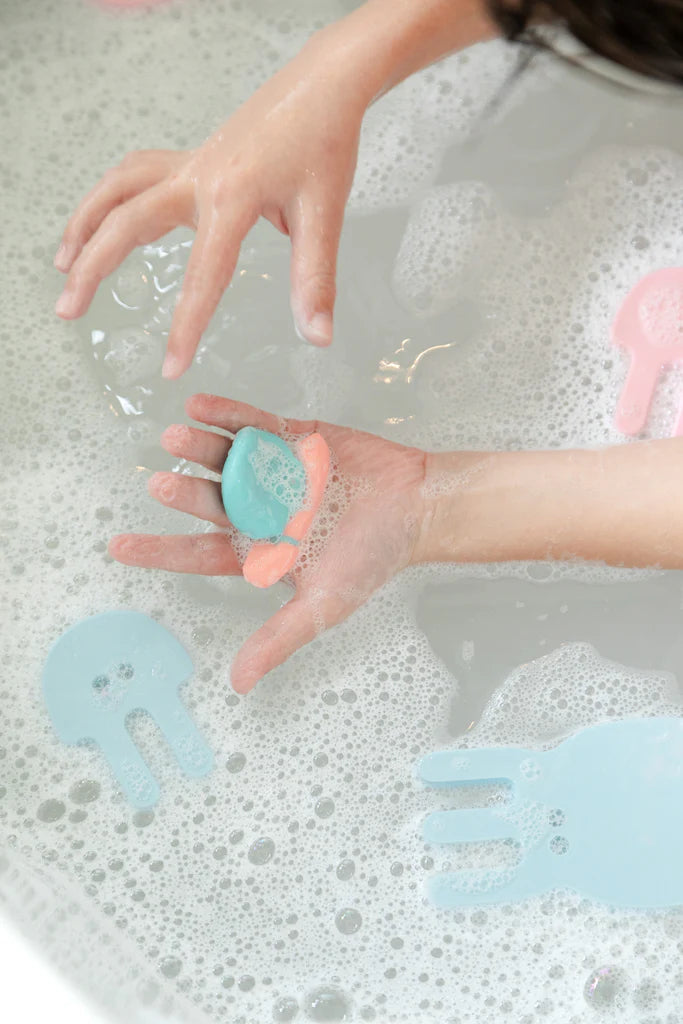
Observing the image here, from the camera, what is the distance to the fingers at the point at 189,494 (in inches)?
29.2

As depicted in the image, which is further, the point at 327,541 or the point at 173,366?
the point at 327,541

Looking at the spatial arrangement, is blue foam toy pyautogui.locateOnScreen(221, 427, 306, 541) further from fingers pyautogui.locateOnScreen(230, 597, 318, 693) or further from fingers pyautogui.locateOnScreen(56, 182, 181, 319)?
fingers pyautogui.locateOnScreen(56, 182, 181, 319)

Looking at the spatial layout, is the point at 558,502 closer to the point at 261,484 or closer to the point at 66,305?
the point at 261,484

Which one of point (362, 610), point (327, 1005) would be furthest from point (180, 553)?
point (327, 1005)

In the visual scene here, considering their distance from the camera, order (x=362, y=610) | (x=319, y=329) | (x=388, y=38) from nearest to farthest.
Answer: (x=319, y=329) → (x=388, y=38) → (x=362, y=610)

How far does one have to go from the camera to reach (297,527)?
2.60 feet

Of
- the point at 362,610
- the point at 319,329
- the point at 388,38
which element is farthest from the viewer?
the point at 362,610

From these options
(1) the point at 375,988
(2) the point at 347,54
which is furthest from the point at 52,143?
(1) the point at 375,988

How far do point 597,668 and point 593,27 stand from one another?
618 millimetres

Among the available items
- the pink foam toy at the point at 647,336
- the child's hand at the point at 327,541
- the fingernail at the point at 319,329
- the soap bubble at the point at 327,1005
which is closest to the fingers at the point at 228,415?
the child's hand at the point at 327,541

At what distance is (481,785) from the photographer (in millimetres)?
916

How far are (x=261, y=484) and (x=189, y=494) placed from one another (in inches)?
2.4

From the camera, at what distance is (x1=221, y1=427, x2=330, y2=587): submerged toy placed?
0.74 m

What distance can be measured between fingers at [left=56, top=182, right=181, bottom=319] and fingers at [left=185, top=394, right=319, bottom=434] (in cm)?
13
